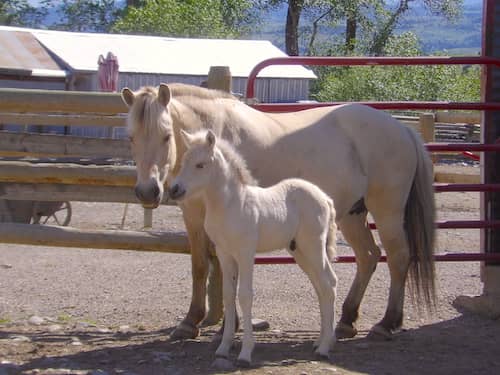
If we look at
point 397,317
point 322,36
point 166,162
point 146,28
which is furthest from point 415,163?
point 322,36

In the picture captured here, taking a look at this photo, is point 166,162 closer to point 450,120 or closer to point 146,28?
point 450,120

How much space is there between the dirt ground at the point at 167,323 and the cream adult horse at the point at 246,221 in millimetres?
342

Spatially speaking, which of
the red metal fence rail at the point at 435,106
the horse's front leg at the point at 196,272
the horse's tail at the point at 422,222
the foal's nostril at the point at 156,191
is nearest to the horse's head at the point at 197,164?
the foal's nostril at the point at 156,191

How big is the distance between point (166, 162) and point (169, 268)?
3.52 metres

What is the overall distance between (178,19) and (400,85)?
28.9 feet

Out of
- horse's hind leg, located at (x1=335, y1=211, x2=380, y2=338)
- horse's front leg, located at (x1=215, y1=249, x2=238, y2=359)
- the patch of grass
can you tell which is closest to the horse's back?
horse's hind leg, located at (x1=335, y1=211, x2=380, y2=338)

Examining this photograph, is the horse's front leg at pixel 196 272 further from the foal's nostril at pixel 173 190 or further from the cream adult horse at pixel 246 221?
the foal's nostril at pixel 173 190

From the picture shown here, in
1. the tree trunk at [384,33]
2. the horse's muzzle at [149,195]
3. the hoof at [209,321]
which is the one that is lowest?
the hoof at [209,321]

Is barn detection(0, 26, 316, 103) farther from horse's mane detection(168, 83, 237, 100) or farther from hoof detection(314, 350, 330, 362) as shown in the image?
hoof detection(314, 350, 330, 362)

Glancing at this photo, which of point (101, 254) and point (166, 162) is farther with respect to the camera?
point (101, 254)

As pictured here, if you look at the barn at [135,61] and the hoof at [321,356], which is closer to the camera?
the hoof at [321,356]

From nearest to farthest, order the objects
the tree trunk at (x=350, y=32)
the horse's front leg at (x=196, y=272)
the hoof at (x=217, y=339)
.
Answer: the hoof at (x=217, y=339)
the horse's front leg at (x=196, y=272)
the tree trunk at (x=350, y=32)

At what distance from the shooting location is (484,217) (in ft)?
22.6

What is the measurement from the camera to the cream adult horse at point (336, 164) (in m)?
5.14
